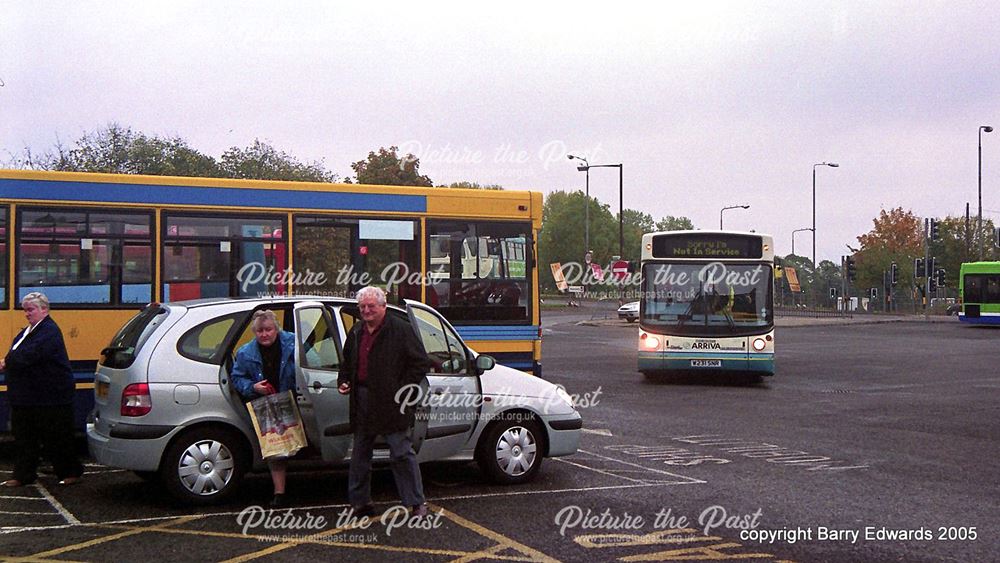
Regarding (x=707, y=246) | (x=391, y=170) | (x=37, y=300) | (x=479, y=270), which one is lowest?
(x=37, y=300)

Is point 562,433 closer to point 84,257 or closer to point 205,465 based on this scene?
point 205,465

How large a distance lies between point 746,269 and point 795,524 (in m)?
11.9

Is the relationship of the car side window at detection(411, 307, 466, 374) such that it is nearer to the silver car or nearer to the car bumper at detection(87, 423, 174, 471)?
the silver car

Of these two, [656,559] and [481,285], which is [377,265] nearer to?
[481,285]

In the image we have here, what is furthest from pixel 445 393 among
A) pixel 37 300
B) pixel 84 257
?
pixel 84 257

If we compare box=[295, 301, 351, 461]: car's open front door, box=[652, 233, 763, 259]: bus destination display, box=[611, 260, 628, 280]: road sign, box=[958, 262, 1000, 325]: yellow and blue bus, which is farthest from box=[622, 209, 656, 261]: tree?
box=[295, 301, 351, 461]: car's open front door

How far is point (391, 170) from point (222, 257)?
35.4 m

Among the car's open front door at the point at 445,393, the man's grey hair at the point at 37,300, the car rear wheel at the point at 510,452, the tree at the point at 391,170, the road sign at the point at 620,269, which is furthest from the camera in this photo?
the tree at the point at 391,170

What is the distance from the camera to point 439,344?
318 inches

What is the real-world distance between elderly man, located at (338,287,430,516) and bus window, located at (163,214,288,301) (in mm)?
4414

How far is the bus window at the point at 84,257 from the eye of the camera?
10086 millimetres

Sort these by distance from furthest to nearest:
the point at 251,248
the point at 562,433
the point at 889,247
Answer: the point at 889,247 → the point at 251,248 → the point at 562,433

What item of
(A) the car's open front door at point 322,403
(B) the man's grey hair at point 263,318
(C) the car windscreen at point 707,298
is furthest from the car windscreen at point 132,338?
(C) the car windscreen at point 707,298

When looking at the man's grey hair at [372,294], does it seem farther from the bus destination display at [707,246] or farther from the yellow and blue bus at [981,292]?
the yellow and blue bus at [981,292]
